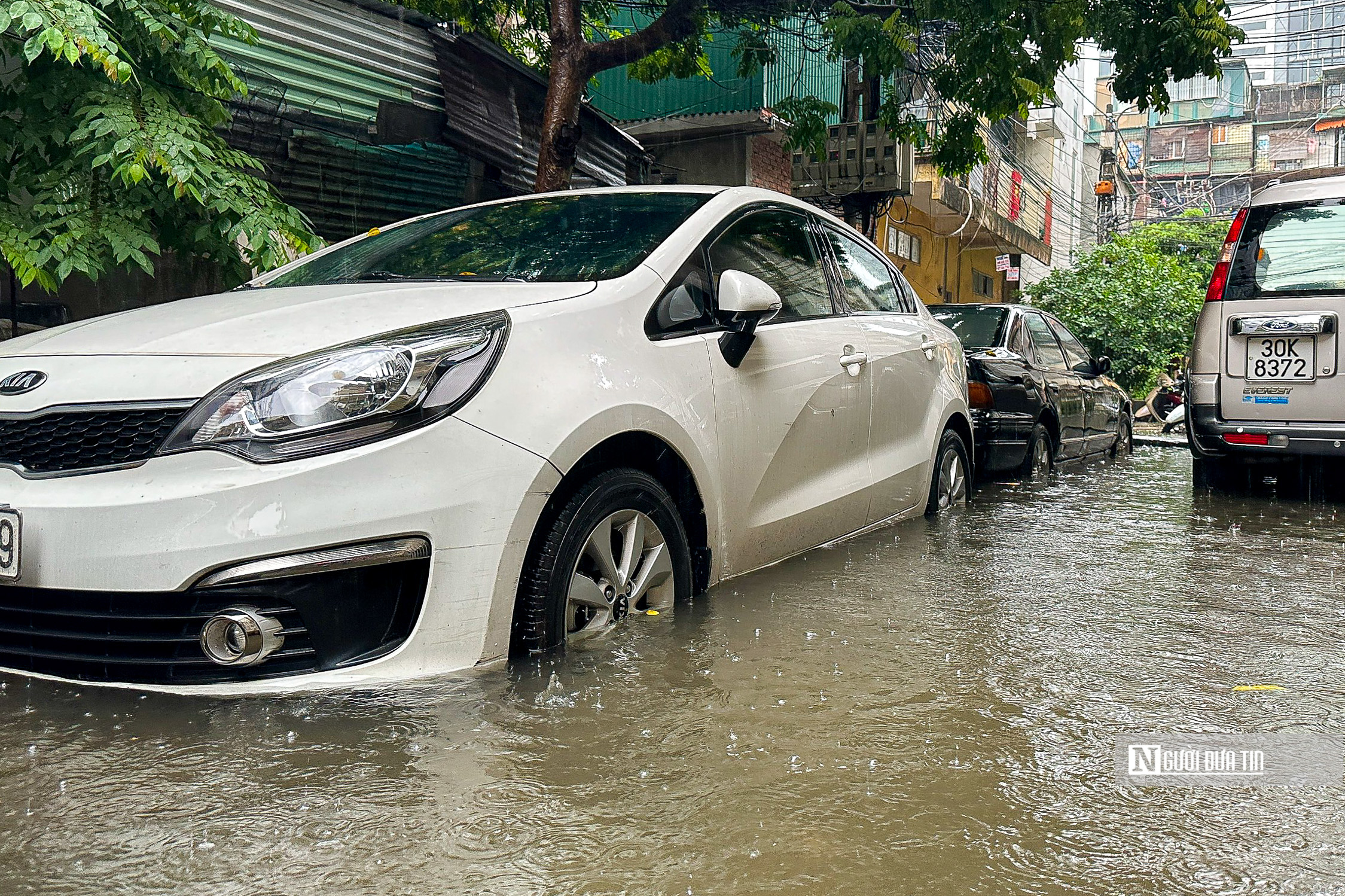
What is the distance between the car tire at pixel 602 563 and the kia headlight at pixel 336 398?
467mm

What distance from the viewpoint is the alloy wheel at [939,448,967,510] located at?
5992mm

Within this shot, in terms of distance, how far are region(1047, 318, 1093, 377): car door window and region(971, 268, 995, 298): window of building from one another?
61.2 feet

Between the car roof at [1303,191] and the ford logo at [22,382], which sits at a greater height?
the car roof at [1303,191]

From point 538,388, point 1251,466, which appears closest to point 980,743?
point 538,388

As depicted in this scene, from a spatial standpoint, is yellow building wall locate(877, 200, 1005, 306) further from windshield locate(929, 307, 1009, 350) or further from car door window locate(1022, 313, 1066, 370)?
windshield locate(929, 307, 1009, 350)

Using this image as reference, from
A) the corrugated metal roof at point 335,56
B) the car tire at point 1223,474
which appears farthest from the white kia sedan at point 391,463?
the car tire at point 1223,474

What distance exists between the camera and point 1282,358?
274 inches

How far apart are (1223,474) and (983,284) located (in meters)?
22.2

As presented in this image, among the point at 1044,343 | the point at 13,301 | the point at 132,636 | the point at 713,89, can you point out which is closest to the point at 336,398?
the point at 132,636

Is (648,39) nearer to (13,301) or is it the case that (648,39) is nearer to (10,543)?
(13,301)

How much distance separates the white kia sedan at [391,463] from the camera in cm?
270

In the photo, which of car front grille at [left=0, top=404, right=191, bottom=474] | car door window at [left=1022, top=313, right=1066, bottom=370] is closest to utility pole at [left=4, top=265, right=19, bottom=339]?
car front grille at [left=0, top=404, right=191, bottom=474]

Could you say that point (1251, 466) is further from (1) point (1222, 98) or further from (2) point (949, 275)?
(1) point (1222, 98)

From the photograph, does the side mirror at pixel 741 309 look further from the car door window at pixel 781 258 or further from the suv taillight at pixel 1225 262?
the suv taillight at pixel 1225 262
